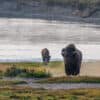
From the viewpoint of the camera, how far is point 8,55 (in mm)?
55438

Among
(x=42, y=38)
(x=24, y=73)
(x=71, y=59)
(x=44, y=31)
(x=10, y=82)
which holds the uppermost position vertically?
(x=44, y=31)

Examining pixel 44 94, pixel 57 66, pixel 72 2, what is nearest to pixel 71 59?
pixel 57 66

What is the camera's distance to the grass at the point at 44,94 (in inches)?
1162

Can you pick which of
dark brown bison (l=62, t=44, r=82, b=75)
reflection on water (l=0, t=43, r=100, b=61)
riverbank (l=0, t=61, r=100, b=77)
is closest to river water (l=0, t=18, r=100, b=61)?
reflection on water (l=0, t=43, r=100, b=61)

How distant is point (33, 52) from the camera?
5784 centimetres

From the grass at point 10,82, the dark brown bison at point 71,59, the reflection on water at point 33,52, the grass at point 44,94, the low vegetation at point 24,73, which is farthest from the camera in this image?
the reflection on water at point 33,52

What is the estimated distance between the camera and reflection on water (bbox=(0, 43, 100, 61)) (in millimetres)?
54500

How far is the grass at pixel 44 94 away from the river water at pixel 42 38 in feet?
68.5

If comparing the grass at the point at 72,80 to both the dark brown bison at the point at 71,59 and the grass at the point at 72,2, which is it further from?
the grass at the point at 72,2

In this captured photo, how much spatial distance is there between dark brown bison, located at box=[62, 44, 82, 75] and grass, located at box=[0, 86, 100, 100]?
7.32 m

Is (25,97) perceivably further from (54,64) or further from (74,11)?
(74,11)

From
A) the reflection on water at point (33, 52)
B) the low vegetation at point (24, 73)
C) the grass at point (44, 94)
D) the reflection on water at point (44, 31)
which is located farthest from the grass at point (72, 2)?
the grass at point (44, 94)

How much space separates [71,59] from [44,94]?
928 cm

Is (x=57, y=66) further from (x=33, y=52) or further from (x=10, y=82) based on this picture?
(x=10, y=82)
